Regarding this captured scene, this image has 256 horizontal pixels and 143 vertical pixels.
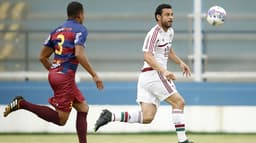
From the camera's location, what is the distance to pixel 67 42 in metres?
13.5

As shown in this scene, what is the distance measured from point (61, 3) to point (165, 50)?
17.1ft

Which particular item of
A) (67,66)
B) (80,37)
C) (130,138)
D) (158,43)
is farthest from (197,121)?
(80,37)

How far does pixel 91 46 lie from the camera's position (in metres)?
19.3

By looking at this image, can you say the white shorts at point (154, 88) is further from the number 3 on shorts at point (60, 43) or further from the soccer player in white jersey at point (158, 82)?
the number 3 on shorts at point (60, 43)

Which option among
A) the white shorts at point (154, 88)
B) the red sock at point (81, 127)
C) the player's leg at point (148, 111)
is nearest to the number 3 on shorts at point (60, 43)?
the red sock at point (81, 127)

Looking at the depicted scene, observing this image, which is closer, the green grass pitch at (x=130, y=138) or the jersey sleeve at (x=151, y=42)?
the jersey sleeve at (x=151, y=42)

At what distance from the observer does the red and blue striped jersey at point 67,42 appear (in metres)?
13.5

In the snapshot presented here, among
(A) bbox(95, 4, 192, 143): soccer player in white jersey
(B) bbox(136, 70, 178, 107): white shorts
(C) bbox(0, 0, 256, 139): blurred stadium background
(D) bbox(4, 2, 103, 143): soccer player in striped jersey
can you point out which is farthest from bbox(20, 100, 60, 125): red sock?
(C) bbox(0, 0, 256, 139): blurred stadium background

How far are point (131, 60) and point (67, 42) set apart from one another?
18.5 ft

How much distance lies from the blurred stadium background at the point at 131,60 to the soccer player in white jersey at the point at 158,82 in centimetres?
397

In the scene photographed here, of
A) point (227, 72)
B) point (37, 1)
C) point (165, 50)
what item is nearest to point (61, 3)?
point (37, 1)

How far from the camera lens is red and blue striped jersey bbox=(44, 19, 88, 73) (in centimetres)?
1345

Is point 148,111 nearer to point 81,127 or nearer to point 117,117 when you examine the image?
point 117,117

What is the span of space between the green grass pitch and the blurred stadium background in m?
0.36
